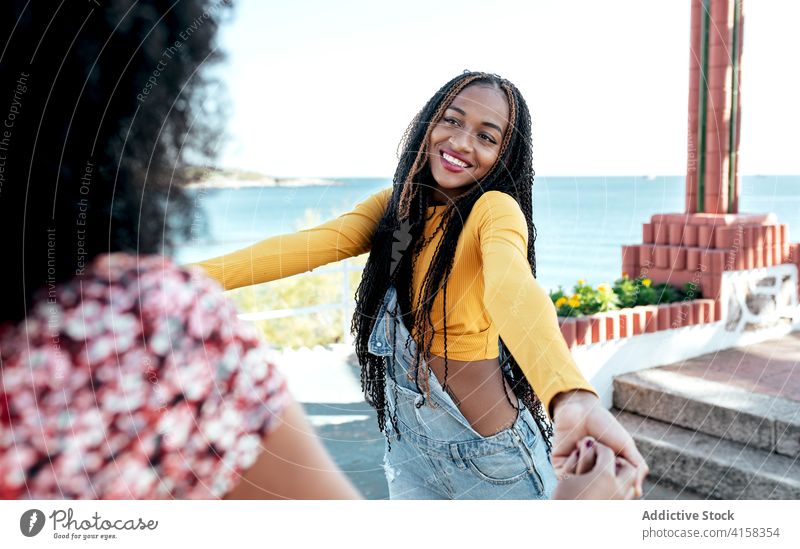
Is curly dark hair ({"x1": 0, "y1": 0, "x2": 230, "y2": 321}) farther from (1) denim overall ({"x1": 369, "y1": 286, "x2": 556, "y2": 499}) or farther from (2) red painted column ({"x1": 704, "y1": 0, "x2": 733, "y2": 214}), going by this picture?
(2) red painted column ({"x1": 704, "y1": 0, "x2": 733, "y2": 214})

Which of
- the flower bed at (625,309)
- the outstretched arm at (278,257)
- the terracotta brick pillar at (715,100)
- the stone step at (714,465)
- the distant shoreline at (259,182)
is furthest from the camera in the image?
the terracotta brick pillar at (715,100)

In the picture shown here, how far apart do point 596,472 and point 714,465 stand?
3.25 feet

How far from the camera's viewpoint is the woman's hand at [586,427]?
1.52ft

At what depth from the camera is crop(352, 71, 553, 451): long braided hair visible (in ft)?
2.28

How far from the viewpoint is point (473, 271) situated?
69 cm

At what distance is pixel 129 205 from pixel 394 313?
26cm

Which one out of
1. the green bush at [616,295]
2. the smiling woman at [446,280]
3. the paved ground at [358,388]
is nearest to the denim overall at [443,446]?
the smiling woman at [446,280]

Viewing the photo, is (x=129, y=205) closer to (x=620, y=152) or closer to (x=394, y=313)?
(x=394, y=313)

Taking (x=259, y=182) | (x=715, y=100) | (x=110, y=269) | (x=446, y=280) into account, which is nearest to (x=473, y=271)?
(x=446, y=280)

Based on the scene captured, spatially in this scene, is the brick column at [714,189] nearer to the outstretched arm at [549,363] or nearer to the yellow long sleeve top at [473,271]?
the yellow long sleeve top at [473,271]

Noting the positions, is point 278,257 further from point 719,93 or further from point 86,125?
point 719,93

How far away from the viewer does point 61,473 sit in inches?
31.7

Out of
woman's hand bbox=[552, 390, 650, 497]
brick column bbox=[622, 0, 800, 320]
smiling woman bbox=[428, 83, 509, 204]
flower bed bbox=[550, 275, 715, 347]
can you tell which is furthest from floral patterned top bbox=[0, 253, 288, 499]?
brick column bbox=[622, 0, 800, 320]

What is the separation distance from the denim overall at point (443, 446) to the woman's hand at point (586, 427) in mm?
211
